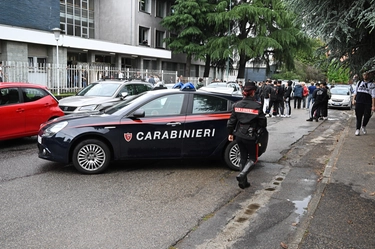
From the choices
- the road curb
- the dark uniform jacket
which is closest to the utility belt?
the dark uniform jacket

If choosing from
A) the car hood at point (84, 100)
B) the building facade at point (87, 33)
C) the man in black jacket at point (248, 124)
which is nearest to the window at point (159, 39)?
the building facade at point (87, 33)

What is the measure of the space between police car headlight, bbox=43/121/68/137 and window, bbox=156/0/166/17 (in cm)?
3411

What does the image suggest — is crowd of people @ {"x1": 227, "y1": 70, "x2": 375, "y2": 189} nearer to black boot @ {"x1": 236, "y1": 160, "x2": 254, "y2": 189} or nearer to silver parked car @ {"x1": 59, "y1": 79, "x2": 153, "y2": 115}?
black boot @ {"x1": 236, "y1": 160, "x2": 254, "y2": 189}

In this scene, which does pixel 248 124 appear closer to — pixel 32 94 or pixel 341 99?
pixel 32 94

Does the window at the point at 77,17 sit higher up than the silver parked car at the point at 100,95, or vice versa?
the window at the point at 77,17

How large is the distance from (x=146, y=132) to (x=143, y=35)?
106ft

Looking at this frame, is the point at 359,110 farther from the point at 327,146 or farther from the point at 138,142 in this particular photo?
the point at 138,142

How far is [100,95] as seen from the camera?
1236 centimetres

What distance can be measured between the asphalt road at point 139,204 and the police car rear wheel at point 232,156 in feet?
0.63

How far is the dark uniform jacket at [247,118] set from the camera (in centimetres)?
579

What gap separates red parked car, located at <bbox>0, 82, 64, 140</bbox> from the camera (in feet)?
29.1

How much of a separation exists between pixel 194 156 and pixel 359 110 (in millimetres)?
6202

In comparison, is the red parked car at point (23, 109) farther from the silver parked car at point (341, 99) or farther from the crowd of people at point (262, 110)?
the silver parked car at point (341, 99)

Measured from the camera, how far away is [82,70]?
21375 millimetres
